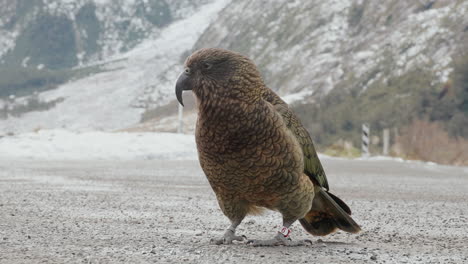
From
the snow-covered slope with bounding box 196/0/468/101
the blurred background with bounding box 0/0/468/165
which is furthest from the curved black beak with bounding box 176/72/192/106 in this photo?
the snow-covered slope with bounding box 196/0/468/101

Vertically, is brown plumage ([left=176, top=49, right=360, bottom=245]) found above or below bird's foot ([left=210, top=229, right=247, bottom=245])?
above

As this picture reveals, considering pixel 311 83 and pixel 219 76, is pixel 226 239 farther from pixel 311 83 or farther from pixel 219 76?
pixel 311 83

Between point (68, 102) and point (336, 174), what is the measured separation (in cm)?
14400

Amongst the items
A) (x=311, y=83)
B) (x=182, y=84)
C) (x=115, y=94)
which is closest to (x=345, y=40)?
(x=311, y=83)

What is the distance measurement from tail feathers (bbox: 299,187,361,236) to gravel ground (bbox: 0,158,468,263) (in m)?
0.12

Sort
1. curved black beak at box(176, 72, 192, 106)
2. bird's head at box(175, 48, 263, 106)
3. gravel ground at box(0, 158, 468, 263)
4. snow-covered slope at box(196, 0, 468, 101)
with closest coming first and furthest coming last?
gravel ground at box(0, 158, 468, 263)
bird's head at box(175, 48, 263, 106)
curved black beak at box(176, 72, 192, 106)
snow-covered slope at box(196, 0, 468, 101)

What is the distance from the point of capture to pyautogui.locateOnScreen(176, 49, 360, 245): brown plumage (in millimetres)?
4152

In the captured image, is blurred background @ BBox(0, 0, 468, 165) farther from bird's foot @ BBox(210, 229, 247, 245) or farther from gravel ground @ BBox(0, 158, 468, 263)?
gravel ground @ BBox(0, 158, 468, 263)

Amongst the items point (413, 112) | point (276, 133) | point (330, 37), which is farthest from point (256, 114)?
point (330, 37)

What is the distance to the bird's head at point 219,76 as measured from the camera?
168 inches

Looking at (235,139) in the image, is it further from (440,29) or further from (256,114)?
(440,29)

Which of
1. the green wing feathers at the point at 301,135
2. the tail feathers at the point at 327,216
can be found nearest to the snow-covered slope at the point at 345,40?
the tail feathers at the point at 327,216

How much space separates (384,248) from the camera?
15.1 feet

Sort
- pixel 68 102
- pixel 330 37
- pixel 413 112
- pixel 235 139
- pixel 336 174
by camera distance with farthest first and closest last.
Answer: pixel 68 102 → pixel 330 37 → pixel 413 112 → pixel 336 174 → pixel 235 139
